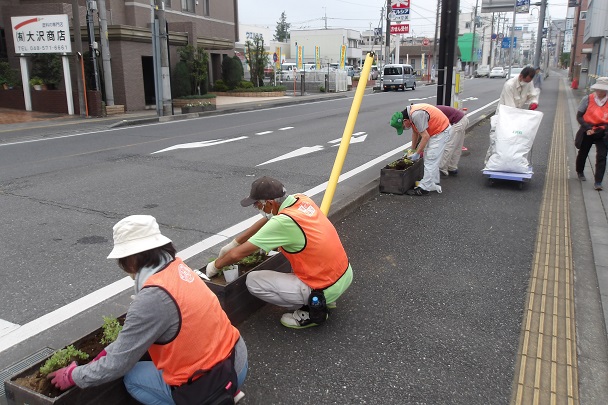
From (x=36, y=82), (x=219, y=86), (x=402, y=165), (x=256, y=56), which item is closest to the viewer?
(x=402, y=165)

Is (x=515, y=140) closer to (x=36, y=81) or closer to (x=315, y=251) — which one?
(x=315, y=251)

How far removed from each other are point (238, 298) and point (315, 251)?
73cm

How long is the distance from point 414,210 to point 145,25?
907 inches

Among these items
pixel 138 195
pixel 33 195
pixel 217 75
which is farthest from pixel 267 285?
pixel 217 75

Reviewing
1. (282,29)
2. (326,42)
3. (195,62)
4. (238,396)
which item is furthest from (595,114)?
(282,29)

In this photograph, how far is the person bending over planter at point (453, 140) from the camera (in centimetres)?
838

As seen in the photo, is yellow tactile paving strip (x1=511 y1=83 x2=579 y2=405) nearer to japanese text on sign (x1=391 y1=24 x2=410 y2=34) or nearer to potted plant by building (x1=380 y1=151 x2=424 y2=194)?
potted plant by building (x1=380 y1=151 x2=424 y2=194)

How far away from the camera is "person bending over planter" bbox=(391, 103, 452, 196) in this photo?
7023 millimetres

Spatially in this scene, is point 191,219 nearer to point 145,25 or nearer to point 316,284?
point 316,284

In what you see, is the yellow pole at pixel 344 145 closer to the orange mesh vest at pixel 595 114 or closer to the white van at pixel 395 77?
the orange mesh vest at pixel 595 114

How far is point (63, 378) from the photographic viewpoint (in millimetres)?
2512

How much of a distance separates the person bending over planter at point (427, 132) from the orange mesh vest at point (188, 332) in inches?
201

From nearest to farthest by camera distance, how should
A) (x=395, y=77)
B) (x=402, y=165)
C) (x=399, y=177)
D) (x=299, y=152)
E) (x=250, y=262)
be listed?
(x=250, y=262)
(x=399, y=177)
(x=402, y=165)
(x=299, y=152)
(x=395, y=77)

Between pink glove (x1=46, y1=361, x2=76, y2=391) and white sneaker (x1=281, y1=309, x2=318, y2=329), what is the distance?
5.26ft
